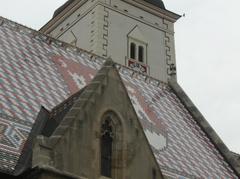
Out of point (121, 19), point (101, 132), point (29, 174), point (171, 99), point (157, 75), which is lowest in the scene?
point (29, 174)

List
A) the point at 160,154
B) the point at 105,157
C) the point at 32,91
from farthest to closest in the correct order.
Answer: the point at 160,154, the point at 32,91, the point at 105,157

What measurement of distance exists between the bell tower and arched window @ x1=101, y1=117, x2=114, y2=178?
15.5m

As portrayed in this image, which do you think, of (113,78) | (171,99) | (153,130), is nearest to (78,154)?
(113,78)

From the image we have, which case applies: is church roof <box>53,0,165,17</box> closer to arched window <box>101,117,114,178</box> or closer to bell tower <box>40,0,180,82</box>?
bell tower <box>40,0,180,82</box>

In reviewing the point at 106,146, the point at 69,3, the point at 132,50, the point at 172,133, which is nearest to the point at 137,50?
the point at 132,50

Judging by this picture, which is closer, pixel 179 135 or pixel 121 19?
pixel 179 135

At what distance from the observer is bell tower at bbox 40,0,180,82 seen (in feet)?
99.0

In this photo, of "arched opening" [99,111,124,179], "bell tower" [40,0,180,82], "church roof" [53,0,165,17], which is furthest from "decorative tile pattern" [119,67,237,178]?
"church roof" [53,0,165,17]

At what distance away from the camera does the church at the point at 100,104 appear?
42.9ft

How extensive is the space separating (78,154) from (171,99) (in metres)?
12.1

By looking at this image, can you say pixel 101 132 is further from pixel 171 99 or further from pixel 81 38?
pixel 81 38

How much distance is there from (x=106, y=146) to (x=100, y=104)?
35.7 inches

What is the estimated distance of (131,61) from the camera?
30031mm

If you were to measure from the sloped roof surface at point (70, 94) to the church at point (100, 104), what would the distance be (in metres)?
0.04
